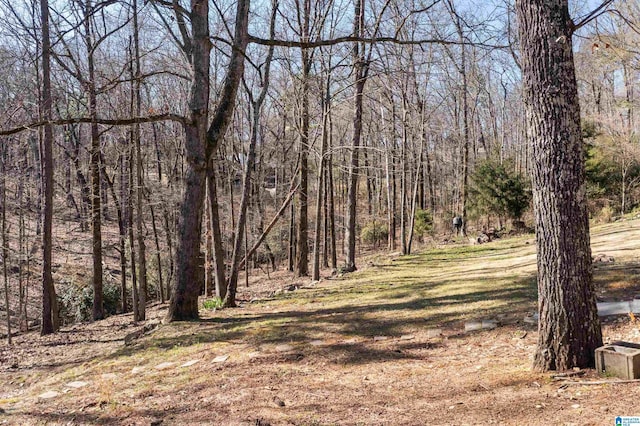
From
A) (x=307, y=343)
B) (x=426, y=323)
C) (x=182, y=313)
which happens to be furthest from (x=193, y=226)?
(x=426, y=323)

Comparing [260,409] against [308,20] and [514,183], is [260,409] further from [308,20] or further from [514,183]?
[514,183]

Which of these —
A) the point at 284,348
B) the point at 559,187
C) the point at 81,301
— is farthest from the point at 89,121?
the point at 81,301

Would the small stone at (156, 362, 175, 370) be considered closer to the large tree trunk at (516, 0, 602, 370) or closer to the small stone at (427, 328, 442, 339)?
the small stone at (427, 328, 442, 339)

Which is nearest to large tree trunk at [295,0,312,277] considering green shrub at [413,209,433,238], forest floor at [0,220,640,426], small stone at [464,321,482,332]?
forest floor at [0,220,640,426]

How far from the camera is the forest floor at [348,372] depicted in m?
2.94

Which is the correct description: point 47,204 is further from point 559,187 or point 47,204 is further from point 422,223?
point 422,223

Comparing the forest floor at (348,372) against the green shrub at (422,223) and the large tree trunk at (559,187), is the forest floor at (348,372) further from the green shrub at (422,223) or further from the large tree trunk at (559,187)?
the green shrub at (422,223)

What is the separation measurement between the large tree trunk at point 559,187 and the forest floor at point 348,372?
0.93ft

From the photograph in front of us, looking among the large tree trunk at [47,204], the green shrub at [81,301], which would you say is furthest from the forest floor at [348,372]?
the green shrub at [81,301]

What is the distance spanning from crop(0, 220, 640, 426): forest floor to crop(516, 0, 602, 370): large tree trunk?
0.93ft

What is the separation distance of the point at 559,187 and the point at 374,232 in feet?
73.0

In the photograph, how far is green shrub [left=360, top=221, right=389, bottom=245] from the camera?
25456 millimetres

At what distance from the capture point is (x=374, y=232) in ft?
83.2

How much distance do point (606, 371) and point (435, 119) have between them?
69.1ft
